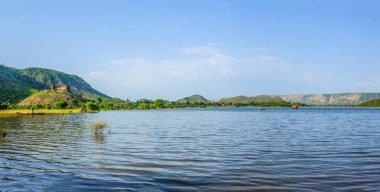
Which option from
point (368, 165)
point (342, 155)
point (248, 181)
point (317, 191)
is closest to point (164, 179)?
point (248, 181)

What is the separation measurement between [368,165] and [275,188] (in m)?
12.3

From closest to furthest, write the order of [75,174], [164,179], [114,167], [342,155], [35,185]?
[35,185] < [164,179] < [75,174] < [114,167] < [342,155]

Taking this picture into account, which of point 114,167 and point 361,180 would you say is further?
point 114,167

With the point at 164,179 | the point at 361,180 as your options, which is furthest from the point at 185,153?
the point at 361,180

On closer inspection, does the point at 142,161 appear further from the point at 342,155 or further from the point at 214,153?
the point at 342,155

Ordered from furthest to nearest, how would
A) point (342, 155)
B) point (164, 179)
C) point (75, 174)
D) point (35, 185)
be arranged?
point (342, 155), point (75, 174), point (164, 179), point (35, 185)

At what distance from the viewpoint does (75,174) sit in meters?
25.2

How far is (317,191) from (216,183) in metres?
6.01

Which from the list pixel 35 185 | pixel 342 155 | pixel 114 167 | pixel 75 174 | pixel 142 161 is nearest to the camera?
pixel 35 185

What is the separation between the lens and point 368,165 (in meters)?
28.5

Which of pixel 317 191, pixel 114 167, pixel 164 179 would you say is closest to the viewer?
pixel 317 191

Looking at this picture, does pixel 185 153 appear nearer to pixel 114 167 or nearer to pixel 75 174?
pixel 114 167

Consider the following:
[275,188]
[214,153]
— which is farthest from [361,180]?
[214,153]

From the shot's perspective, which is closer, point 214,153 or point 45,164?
point 45,164
